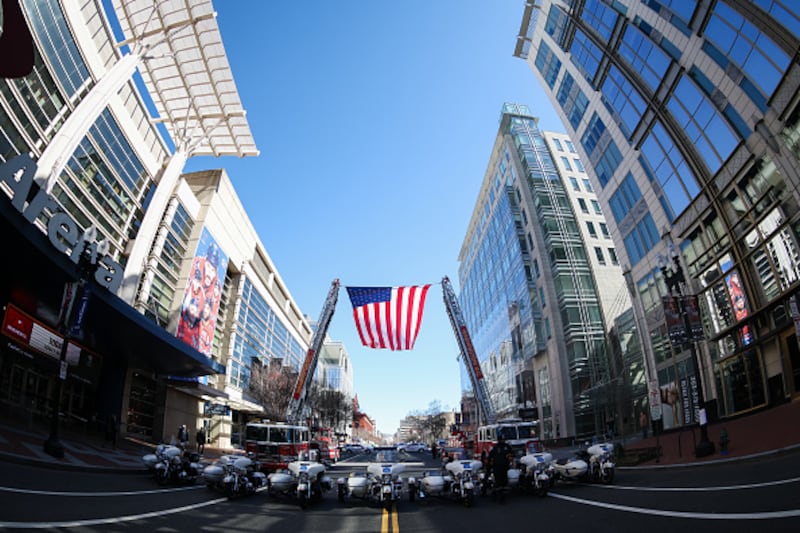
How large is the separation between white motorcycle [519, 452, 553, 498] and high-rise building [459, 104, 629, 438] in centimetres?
2785

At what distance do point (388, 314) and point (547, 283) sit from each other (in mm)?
32615

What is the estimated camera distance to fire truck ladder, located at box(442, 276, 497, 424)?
923 inches

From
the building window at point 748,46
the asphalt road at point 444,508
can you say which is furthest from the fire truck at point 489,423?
the building window at point 748,46

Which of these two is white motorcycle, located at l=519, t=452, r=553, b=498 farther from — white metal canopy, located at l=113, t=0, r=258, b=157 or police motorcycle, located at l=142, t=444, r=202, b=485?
white metal canopy, located at l=113, t=0, r=258, b=157

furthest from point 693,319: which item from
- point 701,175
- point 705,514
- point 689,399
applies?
point 689,399

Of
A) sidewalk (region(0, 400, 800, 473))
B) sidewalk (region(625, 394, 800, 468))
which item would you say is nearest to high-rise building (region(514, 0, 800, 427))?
sidewalk (region(625, 394, 800, 468))

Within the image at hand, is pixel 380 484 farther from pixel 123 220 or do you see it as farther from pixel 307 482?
pixel 123 220

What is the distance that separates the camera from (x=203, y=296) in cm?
4372

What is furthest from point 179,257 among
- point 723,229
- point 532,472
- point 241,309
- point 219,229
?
point 723,229

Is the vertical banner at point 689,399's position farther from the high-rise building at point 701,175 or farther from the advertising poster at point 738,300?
the advertising poster at point 738,300

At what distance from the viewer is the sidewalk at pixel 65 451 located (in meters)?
14.0

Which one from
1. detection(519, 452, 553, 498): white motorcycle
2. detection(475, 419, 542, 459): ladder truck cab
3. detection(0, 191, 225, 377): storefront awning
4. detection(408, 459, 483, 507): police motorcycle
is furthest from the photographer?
detection(475, 419, 542, 459): ladder truck cab

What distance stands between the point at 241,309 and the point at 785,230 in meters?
52.1

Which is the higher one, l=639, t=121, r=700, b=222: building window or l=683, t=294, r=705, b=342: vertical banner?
l=639, t=121, r=700, b=222: building window
